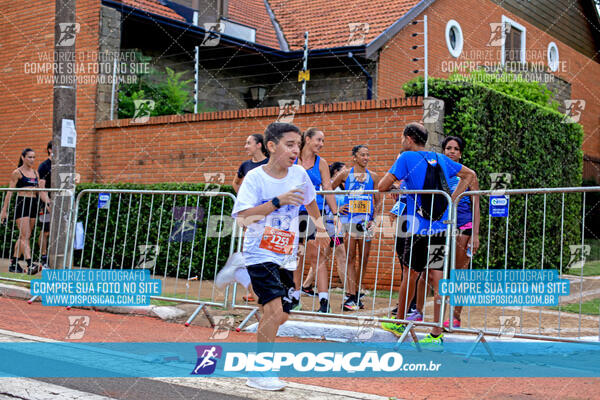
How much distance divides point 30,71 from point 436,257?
1200cm

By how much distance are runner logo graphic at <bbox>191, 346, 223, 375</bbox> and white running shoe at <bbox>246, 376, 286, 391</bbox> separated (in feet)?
1.56

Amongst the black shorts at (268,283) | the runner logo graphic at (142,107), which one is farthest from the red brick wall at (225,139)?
the black shorts at (268,283)

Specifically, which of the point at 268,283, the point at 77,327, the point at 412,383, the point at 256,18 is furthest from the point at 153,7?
the point at 412,383

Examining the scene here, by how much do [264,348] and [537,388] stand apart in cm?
187

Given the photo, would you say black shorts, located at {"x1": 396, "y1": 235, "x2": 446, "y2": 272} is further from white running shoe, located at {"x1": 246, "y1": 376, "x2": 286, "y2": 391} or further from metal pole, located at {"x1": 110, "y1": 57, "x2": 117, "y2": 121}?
metal pole, located at {"x1": 110, "y1": 57, "x2": 117, "y2": 121}

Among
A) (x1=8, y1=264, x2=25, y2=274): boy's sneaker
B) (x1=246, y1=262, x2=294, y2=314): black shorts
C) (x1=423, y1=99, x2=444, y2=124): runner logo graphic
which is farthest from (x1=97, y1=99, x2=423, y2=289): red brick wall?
(x1=246, y1=262, x2=294, y2=314): black shorts

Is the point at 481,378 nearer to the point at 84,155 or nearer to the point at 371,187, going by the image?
the point at 371,187

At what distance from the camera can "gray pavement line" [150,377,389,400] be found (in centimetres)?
398

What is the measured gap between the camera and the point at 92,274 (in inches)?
312

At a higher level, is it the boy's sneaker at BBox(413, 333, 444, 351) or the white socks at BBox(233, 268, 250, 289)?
the white socks at BBox(233, 268, 250, 289)

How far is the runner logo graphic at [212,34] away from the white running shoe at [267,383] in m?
12.1

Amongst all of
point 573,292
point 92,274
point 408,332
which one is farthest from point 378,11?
point 408,332

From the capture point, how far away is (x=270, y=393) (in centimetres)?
407

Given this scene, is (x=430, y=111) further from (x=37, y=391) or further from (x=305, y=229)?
(x=37, y=391)
